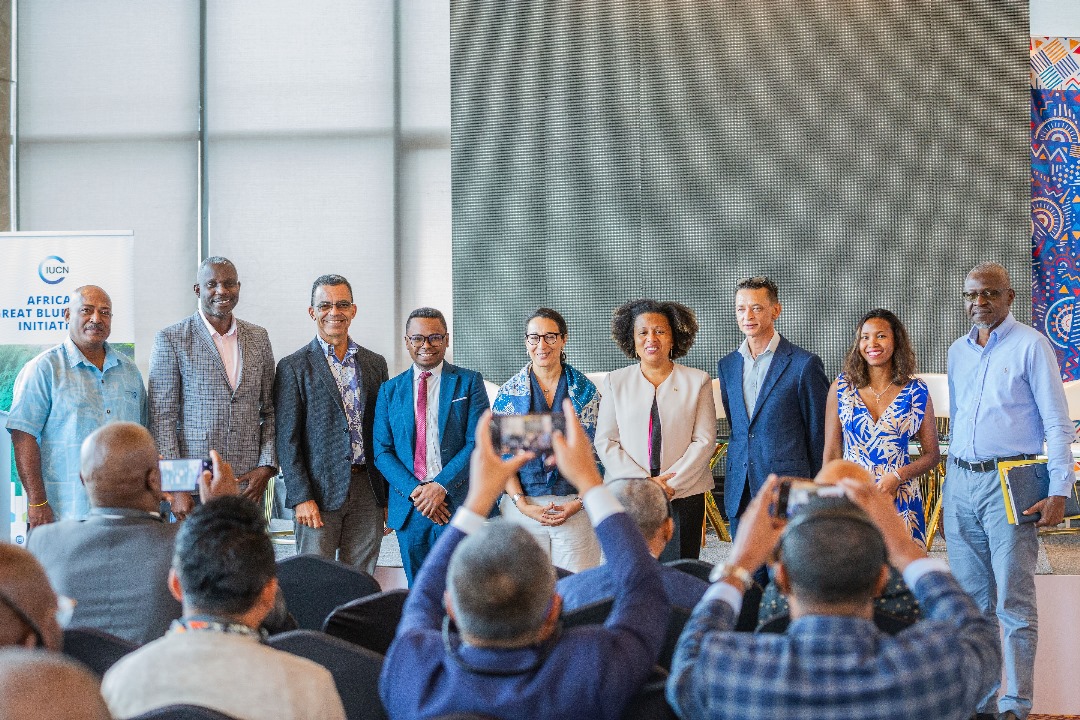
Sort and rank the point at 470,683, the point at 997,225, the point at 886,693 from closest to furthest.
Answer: the point at 886,693 → the point at 470,683 → the point at 997,225

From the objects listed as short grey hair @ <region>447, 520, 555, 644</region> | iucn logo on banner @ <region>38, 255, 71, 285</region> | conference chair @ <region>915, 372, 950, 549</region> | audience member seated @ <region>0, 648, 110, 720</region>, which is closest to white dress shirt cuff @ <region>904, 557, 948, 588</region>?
short grey hair @ <region>447, 520, 555, 644</region>

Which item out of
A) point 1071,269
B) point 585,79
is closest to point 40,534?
point 585,79

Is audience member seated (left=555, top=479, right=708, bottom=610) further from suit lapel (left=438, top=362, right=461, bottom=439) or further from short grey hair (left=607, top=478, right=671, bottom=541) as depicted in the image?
suit lapel (left=438, top=362, right=461, bottom=439)

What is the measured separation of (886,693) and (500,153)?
6423 millimetres

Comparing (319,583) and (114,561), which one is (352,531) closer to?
(319,583)

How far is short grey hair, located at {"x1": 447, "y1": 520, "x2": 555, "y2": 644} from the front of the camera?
1.73 m

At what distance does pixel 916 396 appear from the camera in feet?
14.0

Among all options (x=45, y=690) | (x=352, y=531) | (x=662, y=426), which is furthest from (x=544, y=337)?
(x=45, y=690)

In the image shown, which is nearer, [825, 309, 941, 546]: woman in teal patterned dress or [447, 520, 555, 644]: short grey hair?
[447, 520, 555, 644]: short grey hair

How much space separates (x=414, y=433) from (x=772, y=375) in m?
1.59

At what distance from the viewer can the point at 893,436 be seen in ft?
13.9

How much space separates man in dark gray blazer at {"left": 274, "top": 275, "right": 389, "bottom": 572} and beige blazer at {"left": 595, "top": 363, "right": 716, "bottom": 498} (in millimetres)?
1083

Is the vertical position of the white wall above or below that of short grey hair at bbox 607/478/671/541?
above

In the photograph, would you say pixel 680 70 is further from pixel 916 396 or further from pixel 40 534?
pixel 40 534
